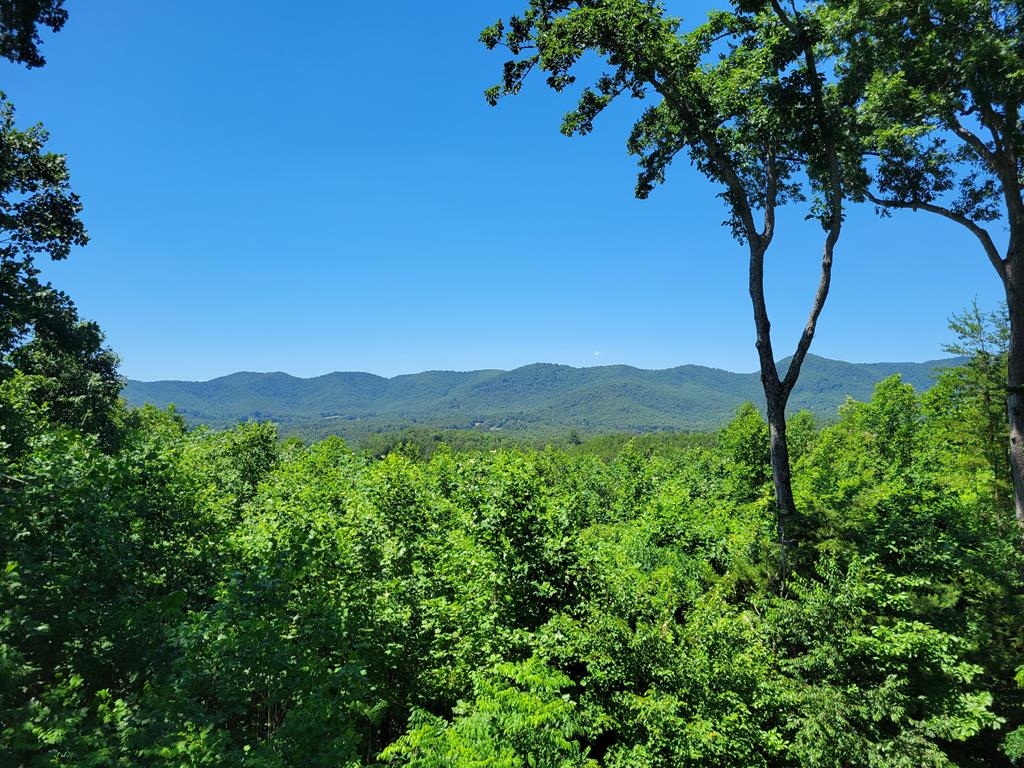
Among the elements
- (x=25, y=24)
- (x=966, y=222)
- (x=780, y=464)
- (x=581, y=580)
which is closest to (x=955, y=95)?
(x=966, y=222)

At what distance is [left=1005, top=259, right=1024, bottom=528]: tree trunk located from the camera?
1166 cm

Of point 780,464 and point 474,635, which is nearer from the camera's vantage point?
point 474,635

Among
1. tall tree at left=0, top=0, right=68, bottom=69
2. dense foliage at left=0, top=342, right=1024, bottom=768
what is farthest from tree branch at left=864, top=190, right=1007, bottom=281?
tall tree at left=0, top=0, right=68, bottom=69

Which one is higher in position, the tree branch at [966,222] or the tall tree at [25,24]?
the tall tree at [25,24]

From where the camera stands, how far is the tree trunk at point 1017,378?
11656 mm

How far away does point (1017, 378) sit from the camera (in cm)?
1177

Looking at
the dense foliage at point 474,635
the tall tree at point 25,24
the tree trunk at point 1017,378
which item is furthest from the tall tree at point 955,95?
the tall tree at point 25,24

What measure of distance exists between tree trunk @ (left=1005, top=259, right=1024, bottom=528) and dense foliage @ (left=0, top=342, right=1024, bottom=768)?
1.39m

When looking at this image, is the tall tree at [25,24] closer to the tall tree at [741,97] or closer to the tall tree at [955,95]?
the tall tree at [741,97]

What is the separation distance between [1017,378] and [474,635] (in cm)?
1489

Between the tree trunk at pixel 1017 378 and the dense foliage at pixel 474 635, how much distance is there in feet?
4.55

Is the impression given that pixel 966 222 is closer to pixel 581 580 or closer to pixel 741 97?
pixel 741 97

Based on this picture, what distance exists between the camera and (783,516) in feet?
38.4

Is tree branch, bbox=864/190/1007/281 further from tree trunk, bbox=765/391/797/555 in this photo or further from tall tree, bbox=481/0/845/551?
tree trunk, bbox=765/391/797/555
